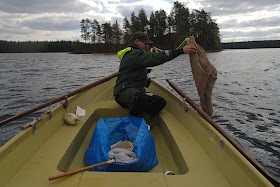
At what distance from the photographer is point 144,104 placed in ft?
10.7

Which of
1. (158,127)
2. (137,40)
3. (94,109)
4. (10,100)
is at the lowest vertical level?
(10,100)

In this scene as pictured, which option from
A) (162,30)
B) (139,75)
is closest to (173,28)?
(162,30)

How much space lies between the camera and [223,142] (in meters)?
2.05

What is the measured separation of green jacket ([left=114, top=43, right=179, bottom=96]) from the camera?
3.19 meters

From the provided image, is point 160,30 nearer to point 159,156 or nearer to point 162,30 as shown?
point 162,30

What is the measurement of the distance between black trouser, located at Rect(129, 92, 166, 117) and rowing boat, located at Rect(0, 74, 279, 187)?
225mm

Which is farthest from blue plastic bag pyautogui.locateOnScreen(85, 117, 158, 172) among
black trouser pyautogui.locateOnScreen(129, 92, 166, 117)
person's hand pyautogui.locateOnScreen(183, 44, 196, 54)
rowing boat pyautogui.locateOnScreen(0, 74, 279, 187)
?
person's hand pyautogui.locateOnScreen(183, 44, 196, 54)

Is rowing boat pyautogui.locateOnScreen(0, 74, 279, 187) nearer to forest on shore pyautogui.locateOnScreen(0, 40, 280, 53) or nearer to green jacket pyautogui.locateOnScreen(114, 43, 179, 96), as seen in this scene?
green jacket pyautogui.locateOnScreen(114, 43, 179, 96)

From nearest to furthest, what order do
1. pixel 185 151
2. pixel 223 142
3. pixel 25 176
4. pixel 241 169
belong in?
1. pixel 241 169
2. pixel 25 176
3. pixel 223 142
4. pixel 185 151

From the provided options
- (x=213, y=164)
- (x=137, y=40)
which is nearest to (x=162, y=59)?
(x=137, y=40)

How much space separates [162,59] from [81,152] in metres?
1.75

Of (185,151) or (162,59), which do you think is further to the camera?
(162,59)

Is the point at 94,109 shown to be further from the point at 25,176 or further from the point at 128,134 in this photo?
the point at 25,176

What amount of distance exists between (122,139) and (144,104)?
64 cm
